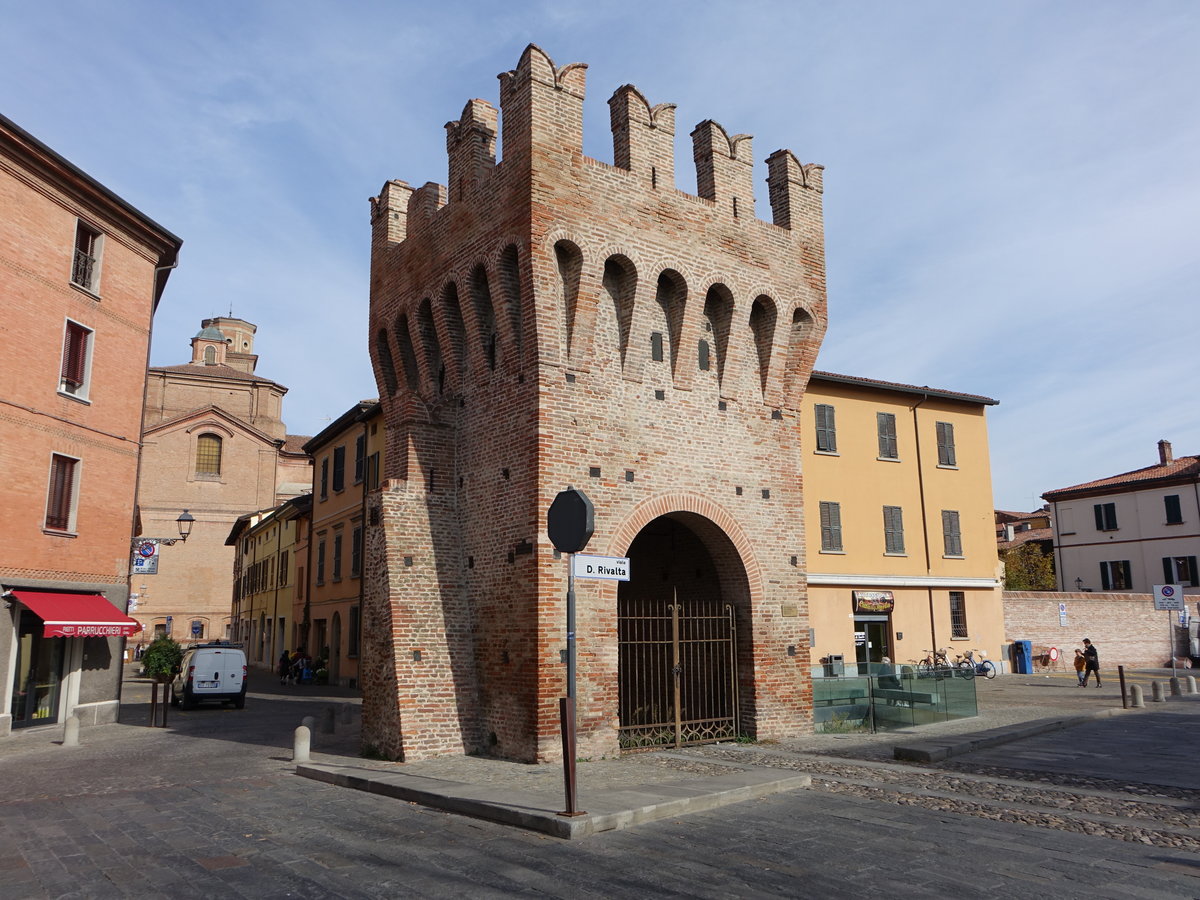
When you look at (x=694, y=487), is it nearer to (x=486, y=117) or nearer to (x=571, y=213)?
(x=571, y=213)

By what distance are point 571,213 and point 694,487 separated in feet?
15.5

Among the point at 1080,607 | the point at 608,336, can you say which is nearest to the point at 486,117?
the point at 608,336

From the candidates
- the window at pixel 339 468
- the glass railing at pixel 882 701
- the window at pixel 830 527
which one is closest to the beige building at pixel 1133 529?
the window at pixel 830 527

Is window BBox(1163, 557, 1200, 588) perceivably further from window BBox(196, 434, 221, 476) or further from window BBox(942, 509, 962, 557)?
window BBox(196, 434, 221, 476)

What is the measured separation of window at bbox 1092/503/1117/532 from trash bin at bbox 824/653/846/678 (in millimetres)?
27862

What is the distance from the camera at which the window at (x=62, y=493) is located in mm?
18734

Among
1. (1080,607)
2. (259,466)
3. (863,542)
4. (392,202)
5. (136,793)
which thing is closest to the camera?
(136,793)

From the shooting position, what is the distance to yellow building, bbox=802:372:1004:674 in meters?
27.4

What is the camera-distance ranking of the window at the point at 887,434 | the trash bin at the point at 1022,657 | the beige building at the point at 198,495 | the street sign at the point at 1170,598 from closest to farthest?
the street sign at the point at 1170,598 → the window at the point at 887,434 → the trash bin at the point at 1022,657 → the beige building at the point at 198,495

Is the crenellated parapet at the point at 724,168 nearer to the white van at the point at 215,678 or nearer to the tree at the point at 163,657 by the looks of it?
the white van at the point at 215,678

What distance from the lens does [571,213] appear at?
13.1 m

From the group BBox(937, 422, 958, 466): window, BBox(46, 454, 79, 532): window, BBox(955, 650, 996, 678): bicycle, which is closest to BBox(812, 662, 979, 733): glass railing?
BBox(955, 650, 996, 678): bicycle

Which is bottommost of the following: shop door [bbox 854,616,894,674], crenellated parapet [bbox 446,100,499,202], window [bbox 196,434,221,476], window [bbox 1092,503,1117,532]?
shop door [bbox 854,616,894,674]

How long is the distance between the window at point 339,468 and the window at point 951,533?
2167 centimetres
